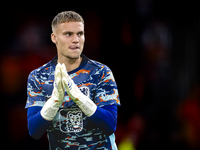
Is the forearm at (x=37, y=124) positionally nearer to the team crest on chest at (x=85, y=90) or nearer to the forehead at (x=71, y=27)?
the team crest on chest at (x=85, y=90)

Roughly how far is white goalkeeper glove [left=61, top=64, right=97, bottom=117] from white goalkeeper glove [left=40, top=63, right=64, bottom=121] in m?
0.03

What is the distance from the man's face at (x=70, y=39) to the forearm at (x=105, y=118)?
444 mm

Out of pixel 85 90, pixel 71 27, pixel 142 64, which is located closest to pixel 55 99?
pixel 85 90

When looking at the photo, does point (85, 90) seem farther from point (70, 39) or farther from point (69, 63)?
point (70, 39)

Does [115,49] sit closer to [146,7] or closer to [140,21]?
[140,21]

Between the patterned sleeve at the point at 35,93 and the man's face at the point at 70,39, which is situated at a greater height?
the man's face at the point at 70,39

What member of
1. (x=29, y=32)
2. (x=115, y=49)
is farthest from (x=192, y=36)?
(x=29, y=32)

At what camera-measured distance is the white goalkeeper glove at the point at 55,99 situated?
1865 millimetres

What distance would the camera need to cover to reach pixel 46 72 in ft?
7.23

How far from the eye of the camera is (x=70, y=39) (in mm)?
2102

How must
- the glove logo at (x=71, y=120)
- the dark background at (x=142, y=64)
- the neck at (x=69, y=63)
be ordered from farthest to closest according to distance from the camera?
the dark background at (x=142, y=64)
the neck at (x=69, y=63)
the glove logo at (x=71, y=120)

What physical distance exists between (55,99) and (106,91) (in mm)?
396

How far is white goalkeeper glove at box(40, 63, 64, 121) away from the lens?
1865 mm

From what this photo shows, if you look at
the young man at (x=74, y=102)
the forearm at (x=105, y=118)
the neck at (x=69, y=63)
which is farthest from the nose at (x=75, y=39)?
the forearm at (x=105, y=118)
